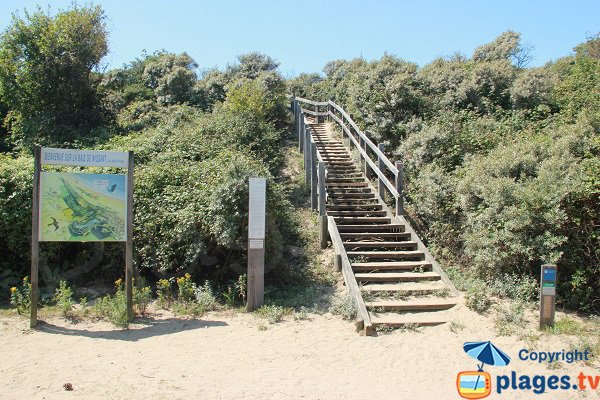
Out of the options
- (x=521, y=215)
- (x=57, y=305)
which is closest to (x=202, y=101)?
(x=57, y=305)

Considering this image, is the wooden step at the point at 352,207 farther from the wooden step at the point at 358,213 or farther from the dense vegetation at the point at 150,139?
the dense vegetation at the point at 150,139

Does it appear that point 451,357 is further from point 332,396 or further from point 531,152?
point 531,152

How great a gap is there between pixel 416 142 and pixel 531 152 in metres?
3.63

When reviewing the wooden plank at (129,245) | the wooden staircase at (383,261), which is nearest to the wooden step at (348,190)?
the wooden staircase at (383,261)

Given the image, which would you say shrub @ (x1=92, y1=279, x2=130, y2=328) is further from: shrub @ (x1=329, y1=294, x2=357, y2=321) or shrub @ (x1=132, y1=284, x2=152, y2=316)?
shrub @ (x1=329, y1=294, x2=357, y2=321)

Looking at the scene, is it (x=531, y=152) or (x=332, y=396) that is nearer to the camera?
(x=332, y=396)

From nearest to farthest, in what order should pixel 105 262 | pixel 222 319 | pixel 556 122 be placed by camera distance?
pixel 222 319
pixel 105 262
pixel 556 122

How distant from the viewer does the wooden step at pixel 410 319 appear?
6.95m

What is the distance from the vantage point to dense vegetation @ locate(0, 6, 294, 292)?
27.8 feet

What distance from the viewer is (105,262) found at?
904 cm
